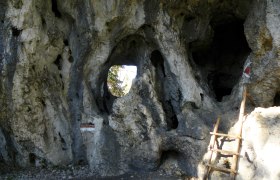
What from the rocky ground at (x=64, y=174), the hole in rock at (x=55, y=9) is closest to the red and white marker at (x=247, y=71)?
the rocky ground at (x=64, y=174)

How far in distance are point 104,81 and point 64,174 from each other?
2.93 meters

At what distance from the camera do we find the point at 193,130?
23.8 feet

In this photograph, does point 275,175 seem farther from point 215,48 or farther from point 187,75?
point 215,48

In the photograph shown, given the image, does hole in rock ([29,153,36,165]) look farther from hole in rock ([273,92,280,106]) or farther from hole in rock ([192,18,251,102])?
hole in rock ([273,92,280,106])

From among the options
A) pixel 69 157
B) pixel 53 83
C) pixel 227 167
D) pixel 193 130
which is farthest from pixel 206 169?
pixel 53 83

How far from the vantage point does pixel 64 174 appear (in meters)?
8.20

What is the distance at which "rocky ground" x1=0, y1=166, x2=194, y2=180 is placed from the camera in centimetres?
736

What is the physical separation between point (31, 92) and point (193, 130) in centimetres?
439

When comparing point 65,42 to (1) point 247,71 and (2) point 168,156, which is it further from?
(1) point 247,71

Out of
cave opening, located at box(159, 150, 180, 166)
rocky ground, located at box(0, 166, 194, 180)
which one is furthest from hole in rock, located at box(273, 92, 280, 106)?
rocky ground, located at box(0, 166, 194, 180)

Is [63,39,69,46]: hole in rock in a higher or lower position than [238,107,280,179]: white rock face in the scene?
higher

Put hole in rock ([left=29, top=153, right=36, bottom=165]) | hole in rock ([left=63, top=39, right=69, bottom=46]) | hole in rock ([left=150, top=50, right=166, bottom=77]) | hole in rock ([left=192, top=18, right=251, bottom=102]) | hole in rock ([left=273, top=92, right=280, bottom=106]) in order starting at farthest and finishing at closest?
hole in rock ([left=192, top=18, right=251, bottom=102])
hole in rock ([left=63, top=39, right=69, bottom=46])
hole in rock ([left=29, top=153, right=36, bottom=165])
hole in rock ([left=150, top=50, right=166, bottom=77])
hole in rock ([left=273, top=92, right=280, bottom=106])

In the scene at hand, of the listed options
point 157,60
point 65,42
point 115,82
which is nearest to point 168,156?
point 157,60

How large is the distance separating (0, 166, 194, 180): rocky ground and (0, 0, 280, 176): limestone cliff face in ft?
0.73
